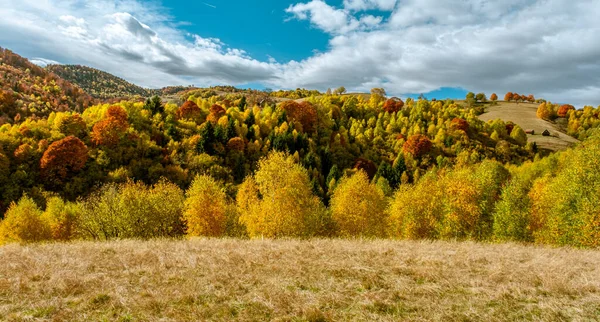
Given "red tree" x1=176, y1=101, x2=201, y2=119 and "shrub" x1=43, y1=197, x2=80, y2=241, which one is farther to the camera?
"red tree" x1=176, y1=101, x2=201, y2=119

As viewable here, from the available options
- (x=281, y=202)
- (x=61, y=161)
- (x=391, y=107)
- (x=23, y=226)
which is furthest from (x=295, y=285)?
(x=391, y=107)

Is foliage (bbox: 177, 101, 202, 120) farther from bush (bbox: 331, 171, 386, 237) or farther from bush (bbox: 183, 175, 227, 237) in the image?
bush (bbox: 331, 171, 386, 237)

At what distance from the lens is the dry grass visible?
35.4 feet

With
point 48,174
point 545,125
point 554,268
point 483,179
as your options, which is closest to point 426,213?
point 483,179

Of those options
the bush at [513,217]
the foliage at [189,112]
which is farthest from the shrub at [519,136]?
the foliage at [189,112]

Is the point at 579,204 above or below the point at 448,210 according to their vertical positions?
above

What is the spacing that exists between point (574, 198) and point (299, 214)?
28202 millimetres

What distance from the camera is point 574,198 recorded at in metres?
32.4

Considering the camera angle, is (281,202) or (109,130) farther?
(109,130)

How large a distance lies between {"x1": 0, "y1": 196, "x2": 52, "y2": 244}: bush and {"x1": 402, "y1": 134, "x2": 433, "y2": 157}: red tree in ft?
401

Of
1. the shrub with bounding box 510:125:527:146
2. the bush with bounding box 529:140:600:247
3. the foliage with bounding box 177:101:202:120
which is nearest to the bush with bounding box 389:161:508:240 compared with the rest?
the bush with bounding box 529:140:600:247

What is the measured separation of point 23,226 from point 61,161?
3697 cm

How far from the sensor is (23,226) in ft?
182

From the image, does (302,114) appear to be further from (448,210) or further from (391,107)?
(448,210)
